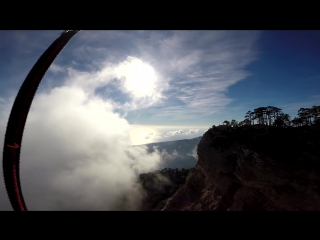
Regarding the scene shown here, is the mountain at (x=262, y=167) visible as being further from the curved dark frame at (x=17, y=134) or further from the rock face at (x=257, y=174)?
the curved dark frame at (x=17, y=134)

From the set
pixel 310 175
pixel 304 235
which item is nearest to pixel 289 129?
pixel 310 175

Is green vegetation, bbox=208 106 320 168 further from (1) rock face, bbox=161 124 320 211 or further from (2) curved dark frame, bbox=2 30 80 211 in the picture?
(2) curved dark frame, bbox=2 30 80 211

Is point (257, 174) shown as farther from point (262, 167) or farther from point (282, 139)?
point (282, 139)

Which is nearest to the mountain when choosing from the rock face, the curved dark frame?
the rock face
